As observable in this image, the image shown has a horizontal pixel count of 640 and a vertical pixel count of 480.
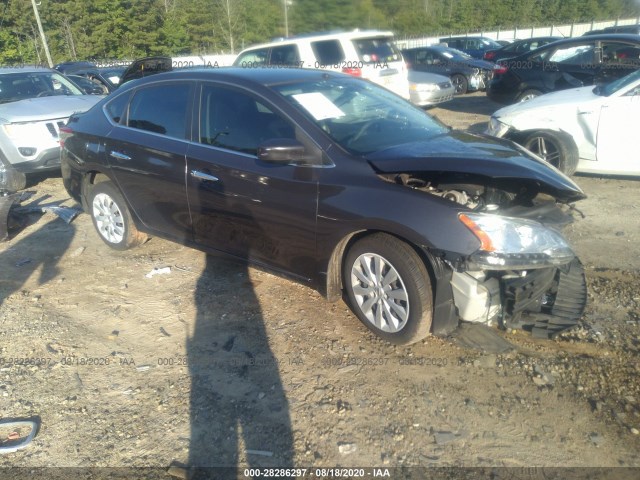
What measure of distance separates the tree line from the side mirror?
76.9 inches

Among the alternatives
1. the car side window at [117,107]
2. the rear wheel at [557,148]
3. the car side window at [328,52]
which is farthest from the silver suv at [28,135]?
the rear wheel at [557,148]

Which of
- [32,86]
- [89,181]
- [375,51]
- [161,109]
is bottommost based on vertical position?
[89,181]

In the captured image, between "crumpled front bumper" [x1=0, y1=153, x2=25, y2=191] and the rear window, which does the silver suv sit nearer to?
"crumpled front bumper" [x1=0, y1=153, x2=25, y2=191]

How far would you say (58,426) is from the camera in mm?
2951

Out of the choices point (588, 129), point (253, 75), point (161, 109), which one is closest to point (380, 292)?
point (253, 75)

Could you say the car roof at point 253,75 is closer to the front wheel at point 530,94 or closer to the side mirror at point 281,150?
the side mirror at point 281,150

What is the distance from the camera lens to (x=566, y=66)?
9836 mm

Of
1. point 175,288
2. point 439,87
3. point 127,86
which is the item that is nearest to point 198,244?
point 175,288

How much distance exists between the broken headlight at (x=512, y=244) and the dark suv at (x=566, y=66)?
7.80 metres

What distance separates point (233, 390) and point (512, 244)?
6.03ft

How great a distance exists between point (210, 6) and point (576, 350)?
5.56 m

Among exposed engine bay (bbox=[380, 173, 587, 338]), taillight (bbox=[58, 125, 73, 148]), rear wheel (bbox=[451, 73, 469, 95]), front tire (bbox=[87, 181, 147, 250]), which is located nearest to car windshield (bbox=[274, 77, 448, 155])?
exposed engine bay (bbox=[380, 173, 587, 338])

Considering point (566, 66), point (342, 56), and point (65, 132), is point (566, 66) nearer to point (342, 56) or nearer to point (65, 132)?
point (342, 56)

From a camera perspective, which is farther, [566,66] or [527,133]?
[566,66]
